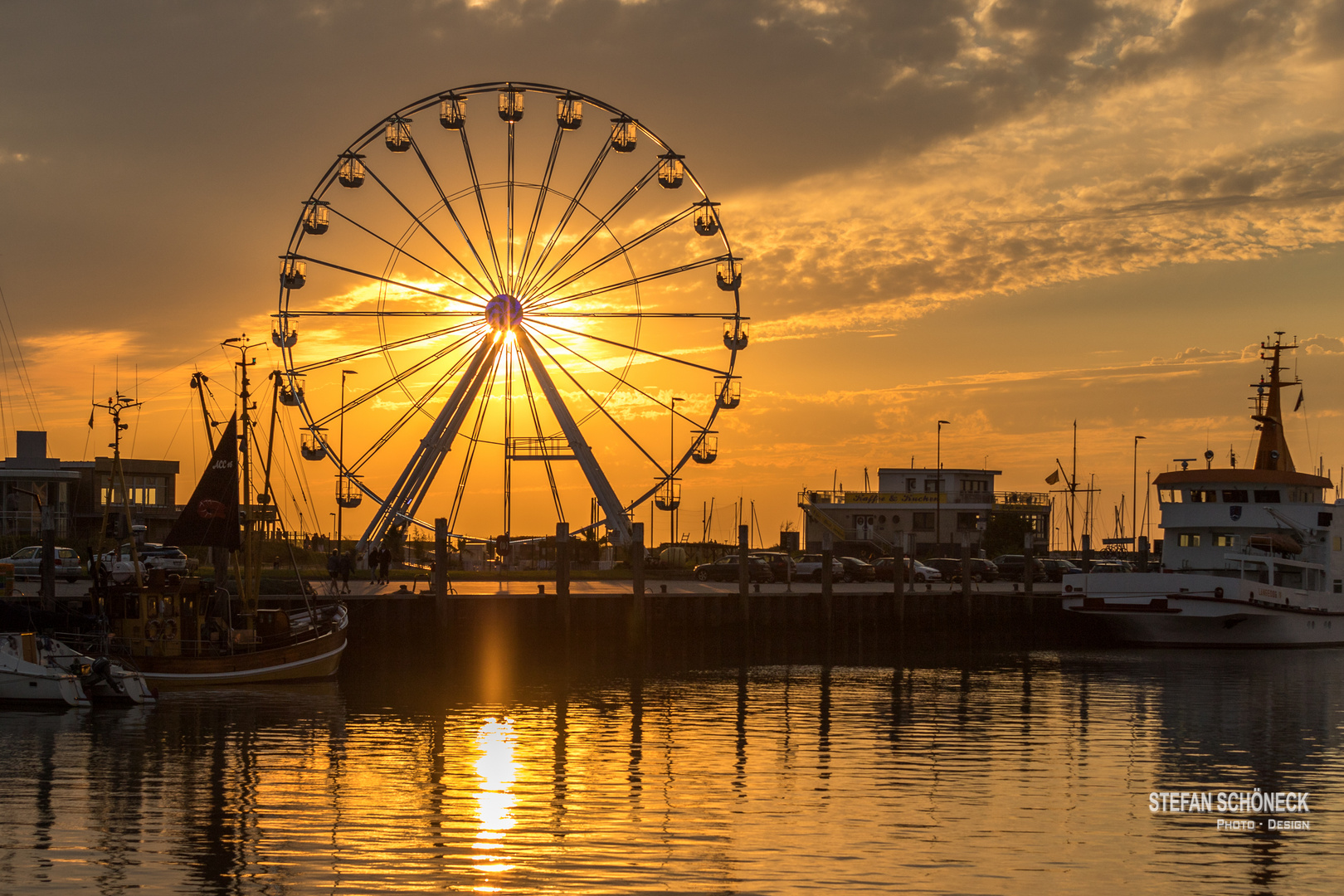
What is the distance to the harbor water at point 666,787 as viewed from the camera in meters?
20.0

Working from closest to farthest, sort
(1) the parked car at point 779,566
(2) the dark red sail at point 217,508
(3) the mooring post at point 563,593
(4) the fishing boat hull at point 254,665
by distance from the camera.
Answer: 1. (4) the fishing boat hull at point 254,665
2. (2) the dark red sail at point 217,508
3. (3) the mooring post at point 563,593
4. (1) the parked car at point 779,566

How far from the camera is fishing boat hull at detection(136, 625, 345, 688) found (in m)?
42.2

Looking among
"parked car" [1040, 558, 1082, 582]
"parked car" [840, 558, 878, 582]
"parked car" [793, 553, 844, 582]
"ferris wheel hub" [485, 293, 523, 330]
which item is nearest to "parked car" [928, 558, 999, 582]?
"parked car" [1040, 558, 1082, 582]

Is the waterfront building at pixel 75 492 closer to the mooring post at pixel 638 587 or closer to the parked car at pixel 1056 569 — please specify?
the mooring post at pixel 638 587

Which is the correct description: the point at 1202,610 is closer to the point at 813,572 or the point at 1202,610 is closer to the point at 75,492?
the point at 813,572

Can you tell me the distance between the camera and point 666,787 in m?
26.7

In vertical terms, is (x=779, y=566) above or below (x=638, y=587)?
above

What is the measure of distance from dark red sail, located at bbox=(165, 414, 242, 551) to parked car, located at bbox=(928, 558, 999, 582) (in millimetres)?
46778

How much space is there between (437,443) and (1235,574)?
35.3 meters

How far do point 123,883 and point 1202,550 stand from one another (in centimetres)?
5469

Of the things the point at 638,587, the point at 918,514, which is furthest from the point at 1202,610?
the point at 918,514

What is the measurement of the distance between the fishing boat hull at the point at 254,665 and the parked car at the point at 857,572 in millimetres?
39992

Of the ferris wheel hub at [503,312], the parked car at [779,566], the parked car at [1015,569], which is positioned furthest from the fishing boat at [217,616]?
the parked car at [1015,569]

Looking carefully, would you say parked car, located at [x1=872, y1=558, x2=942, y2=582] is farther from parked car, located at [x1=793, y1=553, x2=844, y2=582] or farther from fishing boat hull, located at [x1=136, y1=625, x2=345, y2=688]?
fishing boat hull, located at [x1=136, y1=625, x2=345, y2=688]
